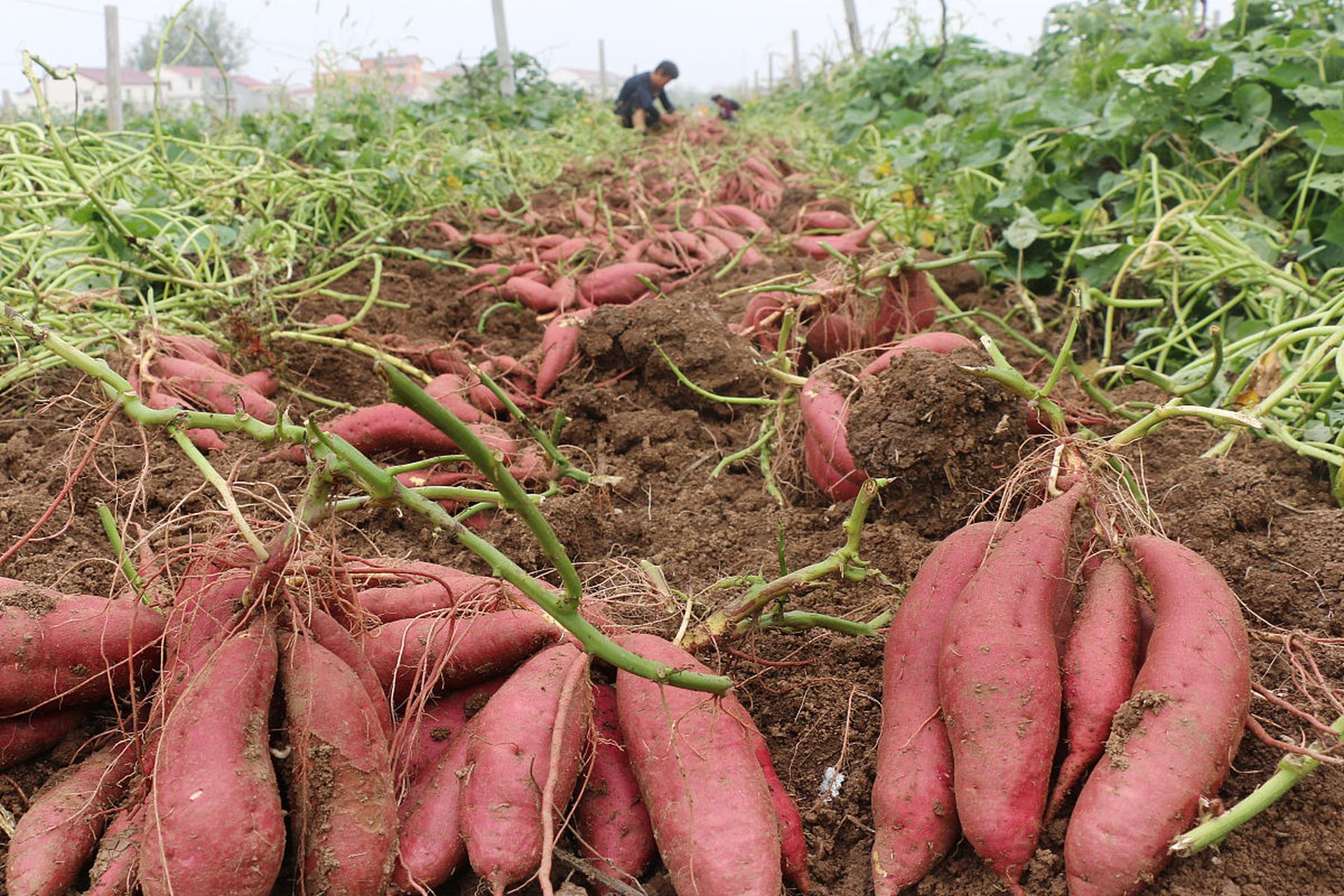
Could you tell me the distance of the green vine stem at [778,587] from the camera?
1448 mm

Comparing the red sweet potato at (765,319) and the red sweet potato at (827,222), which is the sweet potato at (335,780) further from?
the red sweet potato at (827,222)

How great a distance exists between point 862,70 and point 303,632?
8.58 m

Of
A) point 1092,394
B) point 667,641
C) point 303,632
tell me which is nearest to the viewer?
point 303,632

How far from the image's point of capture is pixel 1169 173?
333cm

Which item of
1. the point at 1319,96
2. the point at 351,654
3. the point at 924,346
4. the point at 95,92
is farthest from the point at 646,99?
the point at 95,92

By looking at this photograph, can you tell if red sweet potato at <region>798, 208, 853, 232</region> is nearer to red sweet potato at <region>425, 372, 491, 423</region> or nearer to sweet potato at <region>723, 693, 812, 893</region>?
red sweet potato at <region>425, 372, 491, 423</region>

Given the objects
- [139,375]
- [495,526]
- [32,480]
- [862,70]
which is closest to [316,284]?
[139,375]

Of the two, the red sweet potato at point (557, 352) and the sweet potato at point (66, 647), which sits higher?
the red sweet potato at point (557, 352)

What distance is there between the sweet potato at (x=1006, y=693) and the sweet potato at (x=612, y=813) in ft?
1.44

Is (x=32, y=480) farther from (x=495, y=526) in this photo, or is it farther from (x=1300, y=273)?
(x=1300, y=273)

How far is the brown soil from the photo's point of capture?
1.28 metres

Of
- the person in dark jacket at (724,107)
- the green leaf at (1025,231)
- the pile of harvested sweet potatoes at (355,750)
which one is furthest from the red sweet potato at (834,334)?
the person in dark jacket at (724,107)

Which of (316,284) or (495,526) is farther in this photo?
(316,284)

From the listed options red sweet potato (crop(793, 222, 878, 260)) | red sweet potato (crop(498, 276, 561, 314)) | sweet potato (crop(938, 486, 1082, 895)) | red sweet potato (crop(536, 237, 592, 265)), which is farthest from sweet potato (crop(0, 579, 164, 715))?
red sweet potato (crop(793, 222, 878, 260))
